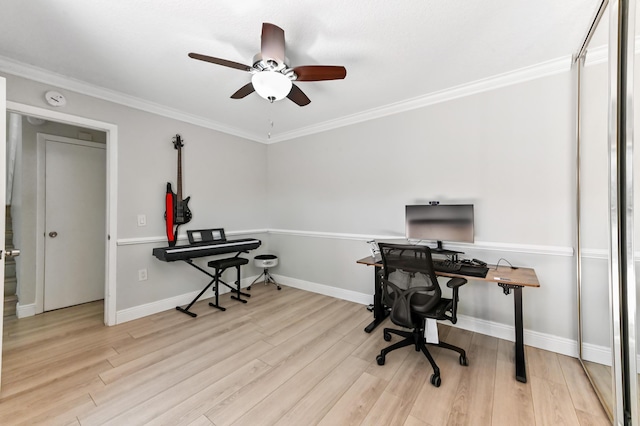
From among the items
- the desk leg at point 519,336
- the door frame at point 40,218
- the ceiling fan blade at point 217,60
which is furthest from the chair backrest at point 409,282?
the door frame at point 40,218

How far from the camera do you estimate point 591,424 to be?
4.73 ft

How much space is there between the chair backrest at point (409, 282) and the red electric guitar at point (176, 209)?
254 cm

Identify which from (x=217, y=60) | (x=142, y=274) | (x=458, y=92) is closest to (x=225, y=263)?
(x=142, y=274)

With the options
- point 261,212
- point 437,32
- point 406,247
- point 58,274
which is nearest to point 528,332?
point 406,247

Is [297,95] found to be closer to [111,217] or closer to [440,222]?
Result: [440,222]

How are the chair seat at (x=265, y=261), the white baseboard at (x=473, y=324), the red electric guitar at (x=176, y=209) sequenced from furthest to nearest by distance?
the chair seat at (x=265, y=261), the red electric guitar at (x=176, y=209), the white baseboard at (x=473, y=324)

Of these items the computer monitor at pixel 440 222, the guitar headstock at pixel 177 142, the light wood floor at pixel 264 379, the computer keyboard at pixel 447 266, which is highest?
the guitar headstock at pixel 177 142

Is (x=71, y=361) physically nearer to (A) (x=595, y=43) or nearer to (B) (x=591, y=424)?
(B) (x=591, y=424)

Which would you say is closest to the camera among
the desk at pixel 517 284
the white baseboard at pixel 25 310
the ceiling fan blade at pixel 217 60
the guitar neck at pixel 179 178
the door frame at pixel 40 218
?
the ceiling fan blade at pixel 217 60

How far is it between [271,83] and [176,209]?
216 centimetres

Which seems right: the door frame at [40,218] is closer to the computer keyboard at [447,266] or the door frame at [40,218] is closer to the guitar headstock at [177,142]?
the guitar headstock at [177,142]

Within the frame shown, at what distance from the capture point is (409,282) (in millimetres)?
1971

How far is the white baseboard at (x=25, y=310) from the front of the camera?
2.85m

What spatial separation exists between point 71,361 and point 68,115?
222 centimetres
